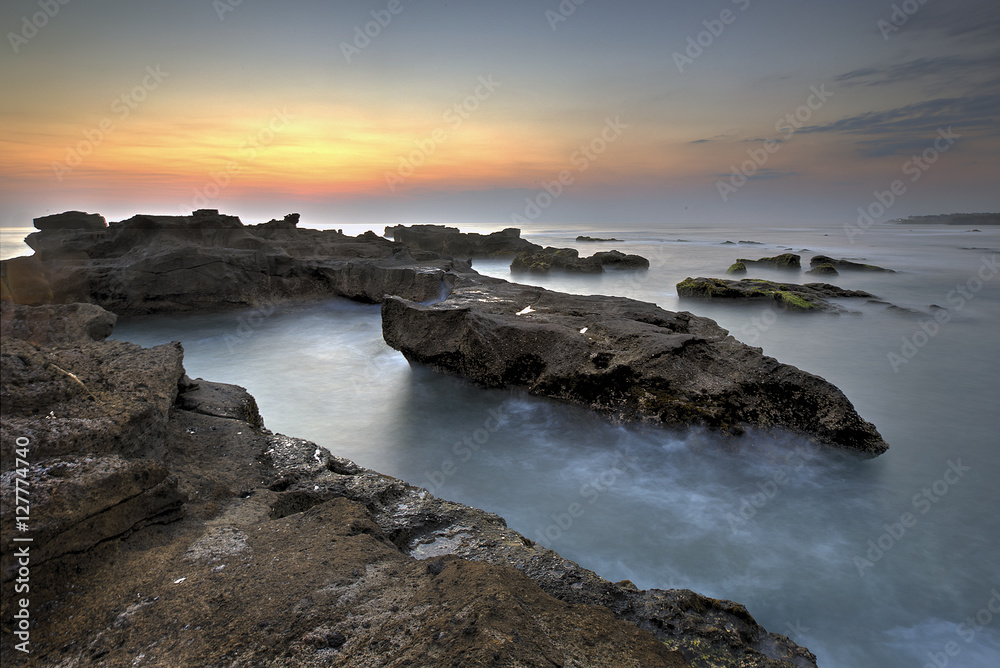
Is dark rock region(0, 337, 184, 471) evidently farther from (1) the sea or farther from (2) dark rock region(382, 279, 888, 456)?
(2) dark rock region(382, 279, 888, 456)

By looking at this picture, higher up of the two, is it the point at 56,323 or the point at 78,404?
the point at 56,323

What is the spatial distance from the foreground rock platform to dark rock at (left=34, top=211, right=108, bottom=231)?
2791 cm

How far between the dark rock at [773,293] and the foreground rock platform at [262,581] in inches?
534

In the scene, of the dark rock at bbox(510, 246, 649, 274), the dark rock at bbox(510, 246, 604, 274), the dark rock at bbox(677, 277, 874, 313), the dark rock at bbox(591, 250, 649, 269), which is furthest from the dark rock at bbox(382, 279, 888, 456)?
the dark rock at bbox(591, 250, 649, 269)

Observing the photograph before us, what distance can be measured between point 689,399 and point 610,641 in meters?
4.14

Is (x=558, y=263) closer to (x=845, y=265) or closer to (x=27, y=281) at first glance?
(x=845, y=265)

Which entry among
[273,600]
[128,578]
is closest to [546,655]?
[273,600]

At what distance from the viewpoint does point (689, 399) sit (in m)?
5.70

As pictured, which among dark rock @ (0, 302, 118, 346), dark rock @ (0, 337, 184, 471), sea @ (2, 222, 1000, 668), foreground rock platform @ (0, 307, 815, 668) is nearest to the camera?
foreground rock platform @ (0, 307, 815, 668)

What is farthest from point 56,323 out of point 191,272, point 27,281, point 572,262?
point 572,262

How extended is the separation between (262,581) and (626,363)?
473cm

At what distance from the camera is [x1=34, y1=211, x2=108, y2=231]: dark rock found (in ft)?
79.1

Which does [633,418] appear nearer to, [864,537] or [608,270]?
[864,537]

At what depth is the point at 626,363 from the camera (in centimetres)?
604
